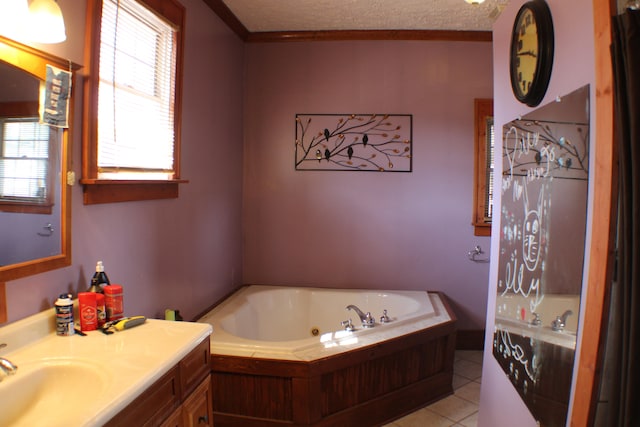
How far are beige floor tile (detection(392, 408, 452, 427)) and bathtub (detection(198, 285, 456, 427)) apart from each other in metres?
0.05

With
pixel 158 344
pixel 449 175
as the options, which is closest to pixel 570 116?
pixel 158 344

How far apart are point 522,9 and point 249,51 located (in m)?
2.62

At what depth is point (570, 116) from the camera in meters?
1.21

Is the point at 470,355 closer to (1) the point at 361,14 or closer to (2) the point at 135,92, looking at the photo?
(1) the point at 361,14

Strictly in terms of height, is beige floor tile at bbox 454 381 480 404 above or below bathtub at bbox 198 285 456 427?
below

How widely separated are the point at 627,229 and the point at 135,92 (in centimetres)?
200

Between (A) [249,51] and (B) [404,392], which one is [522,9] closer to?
(B) [404,392]

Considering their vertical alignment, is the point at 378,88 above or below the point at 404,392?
above

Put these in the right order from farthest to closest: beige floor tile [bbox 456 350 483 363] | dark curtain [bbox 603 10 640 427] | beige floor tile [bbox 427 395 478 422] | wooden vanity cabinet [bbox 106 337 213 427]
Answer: beige floor tile [bbox 456 350 483 363]
beige floor tile [bbox 427 395 478 422]
wooden vanity cabinet [bbox 106 337 213 427]
dark curtain [bbox 603 10 640 427]

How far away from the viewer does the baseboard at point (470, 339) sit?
3744 mm

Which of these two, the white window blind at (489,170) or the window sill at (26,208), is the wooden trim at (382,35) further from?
the window sill at (26,208)

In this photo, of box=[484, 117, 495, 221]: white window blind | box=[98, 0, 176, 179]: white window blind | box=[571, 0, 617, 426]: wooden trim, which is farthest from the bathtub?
box=[571, 0, 617, 426]: wooden trim

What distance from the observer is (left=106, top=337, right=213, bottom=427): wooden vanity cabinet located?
1193 millimetres

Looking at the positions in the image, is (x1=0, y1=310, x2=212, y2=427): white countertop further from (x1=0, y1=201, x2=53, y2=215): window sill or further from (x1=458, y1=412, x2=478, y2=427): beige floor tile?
(x1=458, y1=412, x2=478, y2=427): beige floor tile
